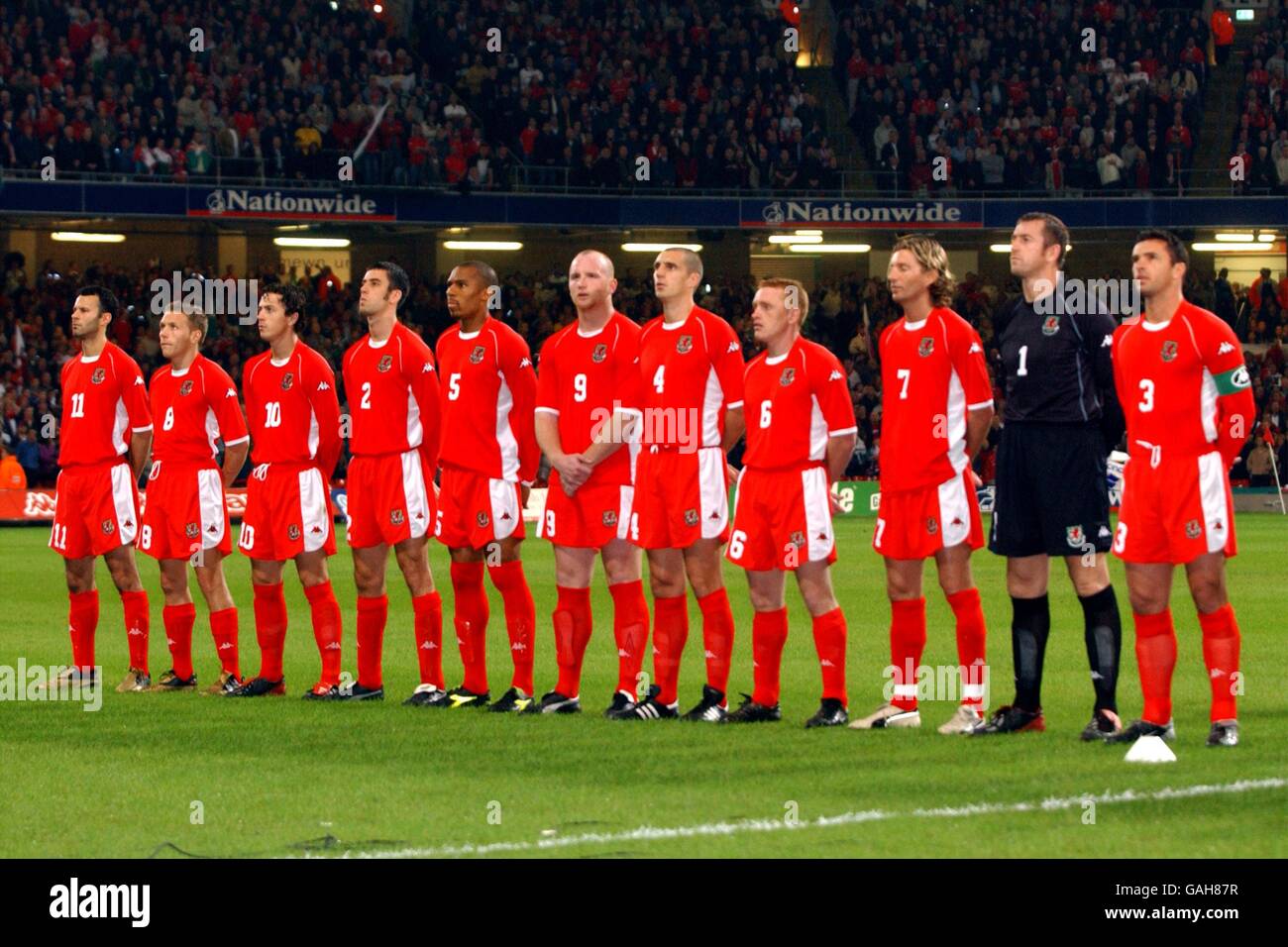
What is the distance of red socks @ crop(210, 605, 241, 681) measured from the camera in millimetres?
12617

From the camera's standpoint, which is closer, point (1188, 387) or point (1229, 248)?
point (1188, 387)

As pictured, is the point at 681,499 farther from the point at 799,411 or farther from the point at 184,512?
the point at 184,512

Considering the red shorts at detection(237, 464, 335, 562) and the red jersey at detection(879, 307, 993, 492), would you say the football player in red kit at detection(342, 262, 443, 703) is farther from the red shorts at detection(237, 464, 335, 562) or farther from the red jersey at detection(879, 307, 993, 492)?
the red jersey at detection(879, 307, 993, 492)

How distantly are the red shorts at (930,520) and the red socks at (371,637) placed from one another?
10.6 feet

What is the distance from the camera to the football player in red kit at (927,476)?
10.1 m

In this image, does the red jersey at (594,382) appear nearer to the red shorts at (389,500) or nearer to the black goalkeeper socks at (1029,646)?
the red shorts at (389,500)

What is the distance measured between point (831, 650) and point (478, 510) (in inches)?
86.0

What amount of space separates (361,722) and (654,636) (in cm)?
161

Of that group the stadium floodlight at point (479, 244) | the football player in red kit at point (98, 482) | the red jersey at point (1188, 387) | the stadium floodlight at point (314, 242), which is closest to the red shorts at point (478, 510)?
the football player in red kit at point (98, 482)

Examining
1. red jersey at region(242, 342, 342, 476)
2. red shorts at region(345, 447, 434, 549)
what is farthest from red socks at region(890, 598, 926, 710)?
red jersey at region(242, 342, 342, 476)

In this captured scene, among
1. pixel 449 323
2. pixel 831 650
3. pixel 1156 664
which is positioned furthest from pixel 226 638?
pixel 449 323

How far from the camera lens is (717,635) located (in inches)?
418

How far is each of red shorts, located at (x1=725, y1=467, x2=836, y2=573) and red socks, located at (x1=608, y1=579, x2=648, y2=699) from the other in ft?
2.45

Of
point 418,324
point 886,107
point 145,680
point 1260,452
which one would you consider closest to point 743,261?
point 886,107
